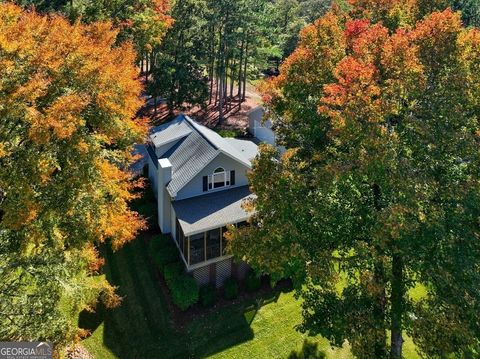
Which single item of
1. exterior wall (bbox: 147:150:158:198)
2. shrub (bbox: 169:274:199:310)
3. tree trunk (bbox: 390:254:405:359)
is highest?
tree trunk (bbox: 390:254:405:359)

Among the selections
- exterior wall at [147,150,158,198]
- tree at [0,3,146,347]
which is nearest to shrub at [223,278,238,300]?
tree at [0,3,146,347]

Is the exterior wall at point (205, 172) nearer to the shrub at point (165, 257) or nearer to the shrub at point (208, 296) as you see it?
the shrub at point (165, 257)

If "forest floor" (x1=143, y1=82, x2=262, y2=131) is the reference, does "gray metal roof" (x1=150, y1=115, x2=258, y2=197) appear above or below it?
above

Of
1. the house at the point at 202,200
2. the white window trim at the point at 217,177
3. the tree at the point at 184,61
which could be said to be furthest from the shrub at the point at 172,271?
the tree at the point at 184,61

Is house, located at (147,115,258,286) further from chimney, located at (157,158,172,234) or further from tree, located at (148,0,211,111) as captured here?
tree, located at (148,0,211,111)

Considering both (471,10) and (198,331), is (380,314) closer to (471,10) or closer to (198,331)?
(198,331)

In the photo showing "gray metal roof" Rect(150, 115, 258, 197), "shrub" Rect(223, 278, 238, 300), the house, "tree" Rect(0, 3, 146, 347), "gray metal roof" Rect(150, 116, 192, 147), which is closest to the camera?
"tree" Rect(0, 3, 146, 347)
